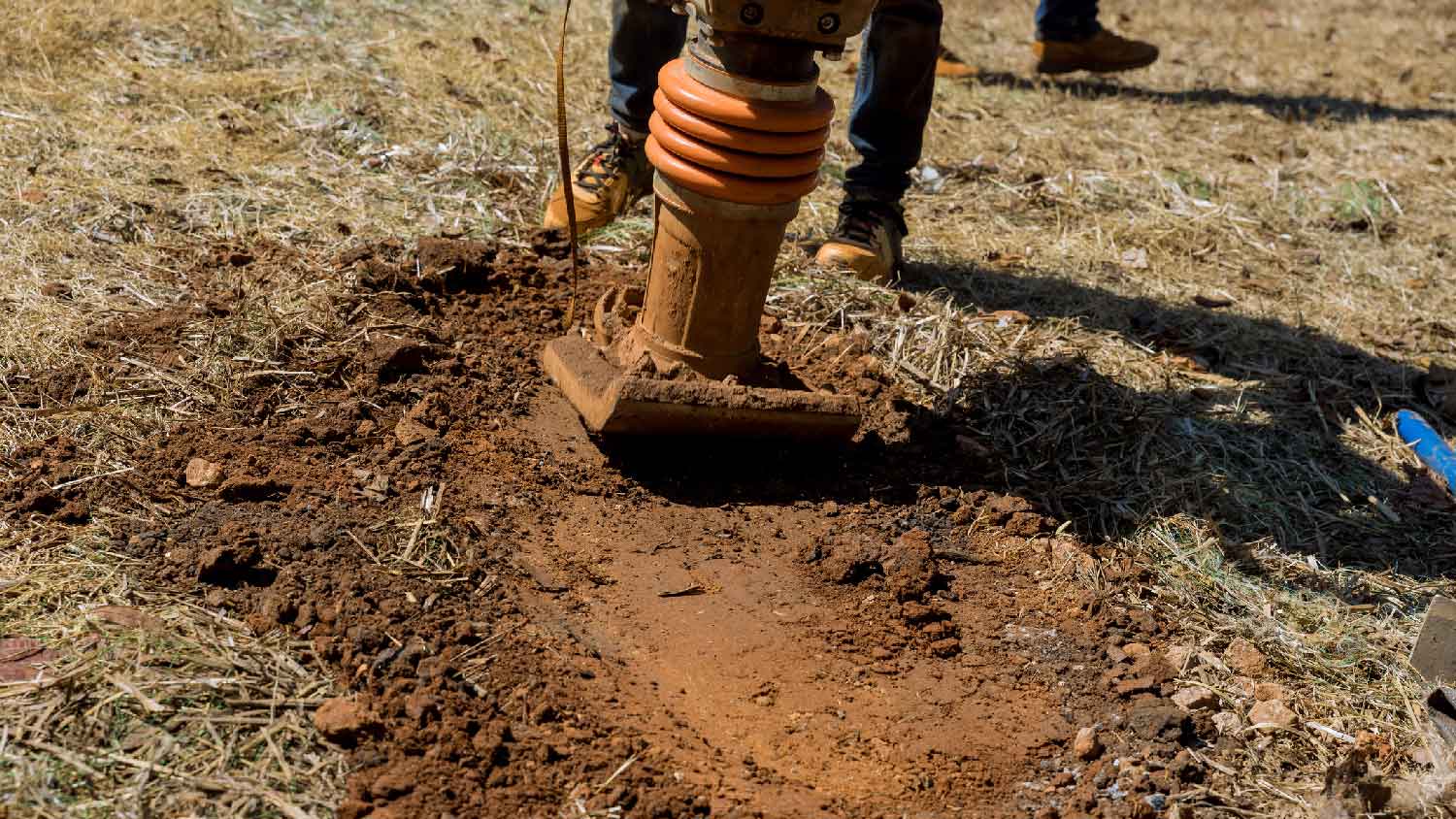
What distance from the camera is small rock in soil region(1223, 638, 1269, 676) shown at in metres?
2.52

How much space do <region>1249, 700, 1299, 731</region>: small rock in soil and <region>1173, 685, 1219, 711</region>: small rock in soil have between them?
7 centimetres

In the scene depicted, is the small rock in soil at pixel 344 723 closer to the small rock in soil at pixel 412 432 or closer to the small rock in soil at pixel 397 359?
the small rock in soil at pixel 412 432

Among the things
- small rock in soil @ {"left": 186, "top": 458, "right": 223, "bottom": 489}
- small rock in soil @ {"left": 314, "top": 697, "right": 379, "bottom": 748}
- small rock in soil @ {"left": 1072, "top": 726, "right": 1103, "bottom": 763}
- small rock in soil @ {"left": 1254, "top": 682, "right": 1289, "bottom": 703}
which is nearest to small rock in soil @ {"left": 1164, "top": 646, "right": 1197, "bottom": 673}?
small rock in soil @ {"left": 1254, "top": 682, "right": 1289, "bottom": 703}

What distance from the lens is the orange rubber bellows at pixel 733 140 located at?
248 centimetres

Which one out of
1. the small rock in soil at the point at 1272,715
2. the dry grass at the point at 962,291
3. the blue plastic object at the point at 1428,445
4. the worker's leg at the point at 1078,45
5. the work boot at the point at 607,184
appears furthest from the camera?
the worker's leg at the point at 1078,45

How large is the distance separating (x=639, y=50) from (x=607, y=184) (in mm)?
413

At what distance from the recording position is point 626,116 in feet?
12.9

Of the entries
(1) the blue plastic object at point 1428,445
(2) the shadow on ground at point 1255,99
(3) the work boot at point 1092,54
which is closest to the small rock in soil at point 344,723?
(1) the blue plastic object at point 1428,445

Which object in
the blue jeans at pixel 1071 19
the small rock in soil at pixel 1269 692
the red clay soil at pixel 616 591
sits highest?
the blue jeans at pixel 1071 19

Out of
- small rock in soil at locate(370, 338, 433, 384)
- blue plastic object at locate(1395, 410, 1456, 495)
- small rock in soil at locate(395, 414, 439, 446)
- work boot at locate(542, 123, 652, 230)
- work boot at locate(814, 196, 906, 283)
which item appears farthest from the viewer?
work boot at locate(542, 123, 652, 230)

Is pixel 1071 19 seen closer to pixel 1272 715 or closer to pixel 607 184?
pixel 607 184

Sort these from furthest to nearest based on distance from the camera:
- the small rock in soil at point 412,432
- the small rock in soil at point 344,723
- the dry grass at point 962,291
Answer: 1. the small rock in soil at point 412,432
2. the dry grass at point 962,291
3. the small rock in soil at point 344,723

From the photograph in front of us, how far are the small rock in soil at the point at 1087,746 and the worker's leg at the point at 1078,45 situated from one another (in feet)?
15.8

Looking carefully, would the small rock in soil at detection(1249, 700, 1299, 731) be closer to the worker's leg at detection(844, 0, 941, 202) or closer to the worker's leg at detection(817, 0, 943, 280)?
the worker's leg at detection(817, 0, 943, 280)
